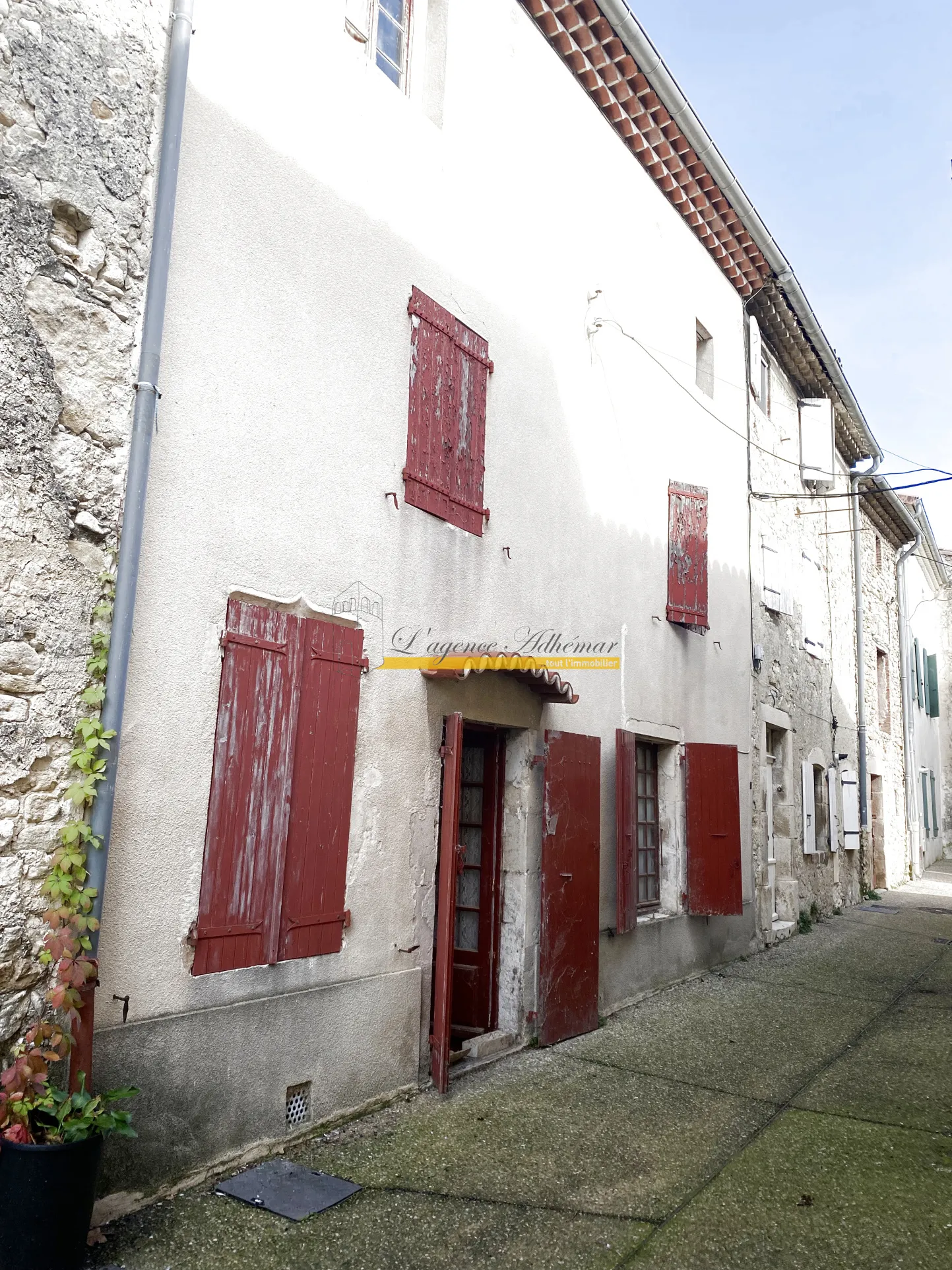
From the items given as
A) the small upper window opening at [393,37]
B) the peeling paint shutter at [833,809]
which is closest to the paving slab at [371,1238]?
the small upper window opening at [393,37]

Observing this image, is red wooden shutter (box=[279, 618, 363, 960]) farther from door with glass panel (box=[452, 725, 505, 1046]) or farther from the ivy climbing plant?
door with glass panel (box=[452, 725, 505, 1046])

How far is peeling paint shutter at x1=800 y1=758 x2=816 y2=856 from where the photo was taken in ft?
34.5

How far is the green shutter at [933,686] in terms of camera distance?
19625mm

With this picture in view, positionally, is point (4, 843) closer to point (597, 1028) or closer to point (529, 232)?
point (597, 1028)

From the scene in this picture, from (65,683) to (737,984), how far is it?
6059 millimetres

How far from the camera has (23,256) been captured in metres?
3.18

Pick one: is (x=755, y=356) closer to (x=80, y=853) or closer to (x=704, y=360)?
(x=704, y=360)

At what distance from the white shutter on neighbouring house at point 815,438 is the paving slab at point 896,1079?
22.4 feet

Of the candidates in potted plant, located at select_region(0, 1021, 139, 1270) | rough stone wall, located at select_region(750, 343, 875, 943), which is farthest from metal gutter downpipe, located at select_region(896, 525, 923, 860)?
potted plant, located at select_region(0, 1021, 139, 1270)

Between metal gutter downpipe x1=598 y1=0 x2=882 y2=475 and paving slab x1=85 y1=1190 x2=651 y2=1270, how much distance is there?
7162mm

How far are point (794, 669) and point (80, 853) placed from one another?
29.5ft

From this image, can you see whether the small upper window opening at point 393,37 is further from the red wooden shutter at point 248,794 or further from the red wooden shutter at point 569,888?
the red wooden shutter at point 569,888

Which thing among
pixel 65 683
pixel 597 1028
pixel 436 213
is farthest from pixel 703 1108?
pixel 436 213

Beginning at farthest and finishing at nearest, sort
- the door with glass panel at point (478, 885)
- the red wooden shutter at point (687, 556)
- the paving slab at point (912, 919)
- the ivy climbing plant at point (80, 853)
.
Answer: the paving slab at point (912, 919) → the red wooden shutter at point (687, 556) → the door with glass panel at point (478, 885) → the ivy climbing plant at point (80, 853)
